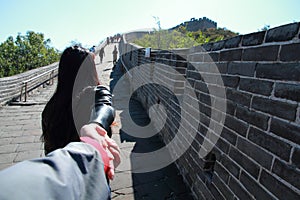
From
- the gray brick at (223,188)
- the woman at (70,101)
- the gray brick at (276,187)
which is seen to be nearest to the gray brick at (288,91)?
the gray brick at (276,187)

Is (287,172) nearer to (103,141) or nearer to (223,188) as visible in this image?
(223,188)

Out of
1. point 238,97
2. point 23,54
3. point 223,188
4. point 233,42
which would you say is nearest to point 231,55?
point 233,42

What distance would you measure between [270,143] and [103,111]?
1108 mm

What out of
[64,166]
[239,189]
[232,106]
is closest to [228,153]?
[239,189]

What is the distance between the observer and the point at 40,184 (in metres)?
0.49

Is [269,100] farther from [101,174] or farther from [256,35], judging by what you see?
[101,174]

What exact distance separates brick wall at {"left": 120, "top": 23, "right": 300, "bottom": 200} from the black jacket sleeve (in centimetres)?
104

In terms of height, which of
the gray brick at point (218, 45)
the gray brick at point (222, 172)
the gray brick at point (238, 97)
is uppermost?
the gray brick at point (218, 45)

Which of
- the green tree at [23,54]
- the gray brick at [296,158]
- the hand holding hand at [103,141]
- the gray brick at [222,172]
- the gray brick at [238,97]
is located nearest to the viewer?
the hand holding hand at [103,141]

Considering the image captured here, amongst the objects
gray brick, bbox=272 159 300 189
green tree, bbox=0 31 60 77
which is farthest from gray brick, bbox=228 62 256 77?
green tree, bbox=0 31 60 77

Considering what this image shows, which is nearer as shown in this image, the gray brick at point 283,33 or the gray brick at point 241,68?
the gray brick at point 283,33

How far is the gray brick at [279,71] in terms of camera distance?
3.40 ft

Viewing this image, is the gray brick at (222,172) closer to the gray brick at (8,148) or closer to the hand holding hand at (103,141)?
the hand holding hand at (103,141)

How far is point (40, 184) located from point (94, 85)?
131cm
